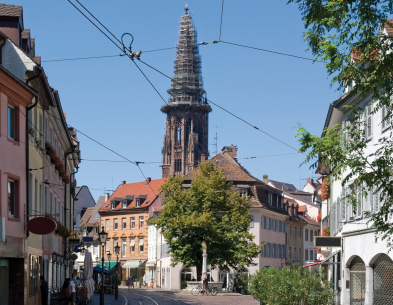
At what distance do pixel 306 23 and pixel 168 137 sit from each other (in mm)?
138608

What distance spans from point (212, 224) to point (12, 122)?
28.2 m

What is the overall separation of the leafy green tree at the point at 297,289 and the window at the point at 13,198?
7126 mm

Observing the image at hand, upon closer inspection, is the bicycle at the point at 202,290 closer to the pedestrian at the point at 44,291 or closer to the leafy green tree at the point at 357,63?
the pedestrian at the point at 44,291

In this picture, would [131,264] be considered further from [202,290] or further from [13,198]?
[13,198]

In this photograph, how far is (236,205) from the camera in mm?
48781

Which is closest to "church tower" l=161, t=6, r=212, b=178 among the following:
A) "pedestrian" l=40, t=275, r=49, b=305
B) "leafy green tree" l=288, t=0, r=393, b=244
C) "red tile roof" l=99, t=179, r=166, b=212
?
"red tile roof" l=99, t=179, r=166, b=212

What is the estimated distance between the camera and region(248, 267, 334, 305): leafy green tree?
1773cm

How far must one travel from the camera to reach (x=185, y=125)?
5901 inches

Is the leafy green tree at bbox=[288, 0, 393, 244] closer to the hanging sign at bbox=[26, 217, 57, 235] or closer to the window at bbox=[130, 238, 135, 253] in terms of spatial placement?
the hanging sign at bbox=[26, 217, 57, 235]

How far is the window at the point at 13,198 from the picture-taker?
64.2 feet

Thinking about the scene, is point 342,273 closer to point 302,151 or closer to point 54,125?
point 54,125

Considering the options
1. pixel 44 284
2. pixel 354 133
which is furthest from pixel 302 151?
pixel 44 284

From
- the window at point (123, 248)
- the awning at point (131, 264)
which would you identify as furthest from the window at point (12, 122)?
the window at point (123, 248)

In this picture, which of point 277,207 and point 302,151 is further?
point 277,207
